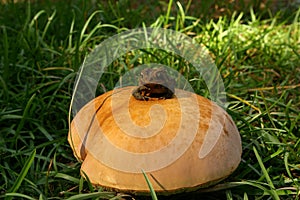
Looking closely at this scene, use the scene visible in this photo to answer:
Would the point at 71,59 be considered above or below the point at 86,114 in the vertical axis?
below

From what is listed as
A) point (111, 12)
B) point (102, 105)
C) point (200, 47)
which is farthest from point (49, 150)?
point (111, 12)

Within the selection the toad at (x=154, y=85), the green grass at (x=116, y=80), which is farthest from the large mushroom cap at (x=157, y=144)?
the green grass at (x=116, y=80)

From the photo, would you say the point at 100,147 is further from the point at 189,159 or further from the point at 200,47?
the point at 200,47

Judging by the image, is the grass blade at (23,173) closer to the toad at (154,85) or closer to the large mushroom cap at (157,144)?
the large mushroom cap at (157,144)

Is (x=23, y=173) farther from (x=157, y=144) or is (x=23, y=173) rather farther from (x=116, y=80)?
(x=116, y=80)

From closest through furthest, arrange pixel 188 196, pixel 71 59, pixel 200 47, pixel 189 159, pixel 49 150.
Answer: pixel 189 159 < pixel 188 196 < pixel 49 150 < pixel 71 59 < pixel 200 47

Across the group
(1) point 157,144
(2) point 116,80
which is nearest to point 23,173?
(1) point 157,144
